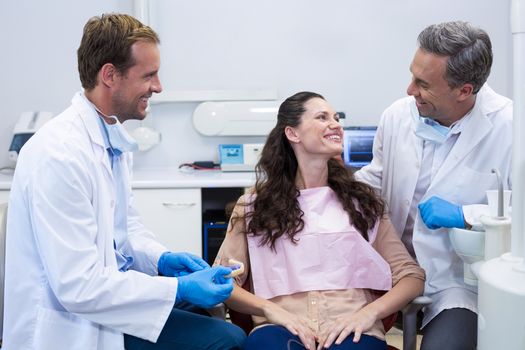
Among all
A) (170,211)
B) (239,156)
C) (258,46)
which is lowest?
(170,211)

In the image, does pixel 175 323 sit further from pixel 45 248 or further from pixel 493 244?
pixel 493 244

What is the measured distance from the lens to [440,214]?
5.74ft

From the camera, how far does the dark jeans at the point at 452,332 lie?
1.71 metres

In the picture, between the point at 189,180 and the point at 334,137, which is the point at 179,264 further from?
the point at 189,180

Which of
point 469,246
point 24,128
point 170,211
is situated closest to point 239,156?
point 170,211

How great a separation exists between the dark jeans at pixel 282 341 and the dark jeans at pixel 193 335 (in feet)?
0.15

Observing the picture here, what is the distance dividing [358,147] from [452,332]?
150cm

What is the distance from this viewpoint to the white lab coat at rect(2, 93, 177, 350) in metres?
1.42

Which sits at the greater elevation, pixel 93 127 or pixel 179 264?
pixel 93 127

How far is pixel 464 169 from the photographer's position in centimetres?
194

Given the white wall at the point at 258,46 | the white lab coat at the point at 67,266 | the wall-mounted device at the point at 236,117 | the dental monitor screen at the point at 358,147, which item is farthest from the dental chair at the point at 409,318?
the white wall at the point at 258,46

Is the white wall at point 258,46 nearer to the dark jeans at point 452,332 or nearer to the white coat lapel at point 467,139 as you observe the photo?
the white coat lapel at point 467,139

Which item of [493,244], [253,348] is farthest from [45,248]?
[493,244]

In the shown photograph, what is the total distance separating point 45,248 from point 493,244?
101 cm
